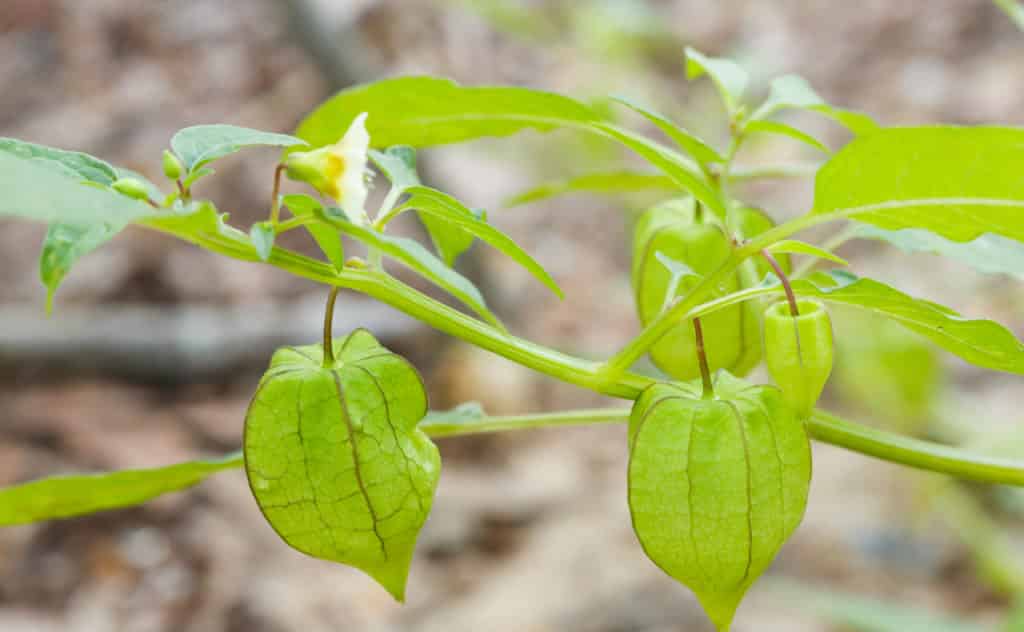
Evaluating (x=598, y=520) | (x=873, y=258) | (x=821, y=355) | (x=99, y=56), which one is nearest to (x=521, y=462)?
(x=598, y=520)

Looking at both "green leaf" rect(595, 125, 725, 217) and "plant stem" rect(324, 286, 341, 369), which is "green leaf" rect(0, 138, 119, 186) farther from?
"green leaf" rect(595, 125, 725, 217)

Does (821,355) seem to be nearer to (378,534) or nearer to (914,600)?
(378,534)

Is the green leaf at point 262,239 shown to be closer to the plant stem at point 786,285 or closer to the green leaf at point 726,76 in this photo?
the plant stem at point 786,285

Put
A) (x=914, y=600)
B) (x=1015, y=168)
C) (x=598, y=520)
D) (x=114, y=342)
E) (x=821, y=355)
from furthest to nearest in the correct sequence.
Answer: (x=114, y=342), (x=598, y=520), (x=914, y=600), (x=821, y=355), (x=1015, y=168)

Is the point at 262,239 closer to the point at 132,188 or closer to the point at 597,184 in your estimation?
the point at 132,188

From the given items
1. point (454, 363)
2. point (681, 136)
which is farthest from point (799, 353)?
point (454, 363)

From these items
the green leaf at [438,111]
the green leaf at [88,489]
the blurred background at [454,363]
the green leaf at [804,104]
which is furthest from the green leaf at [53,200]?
the blurred background at [454,363]
